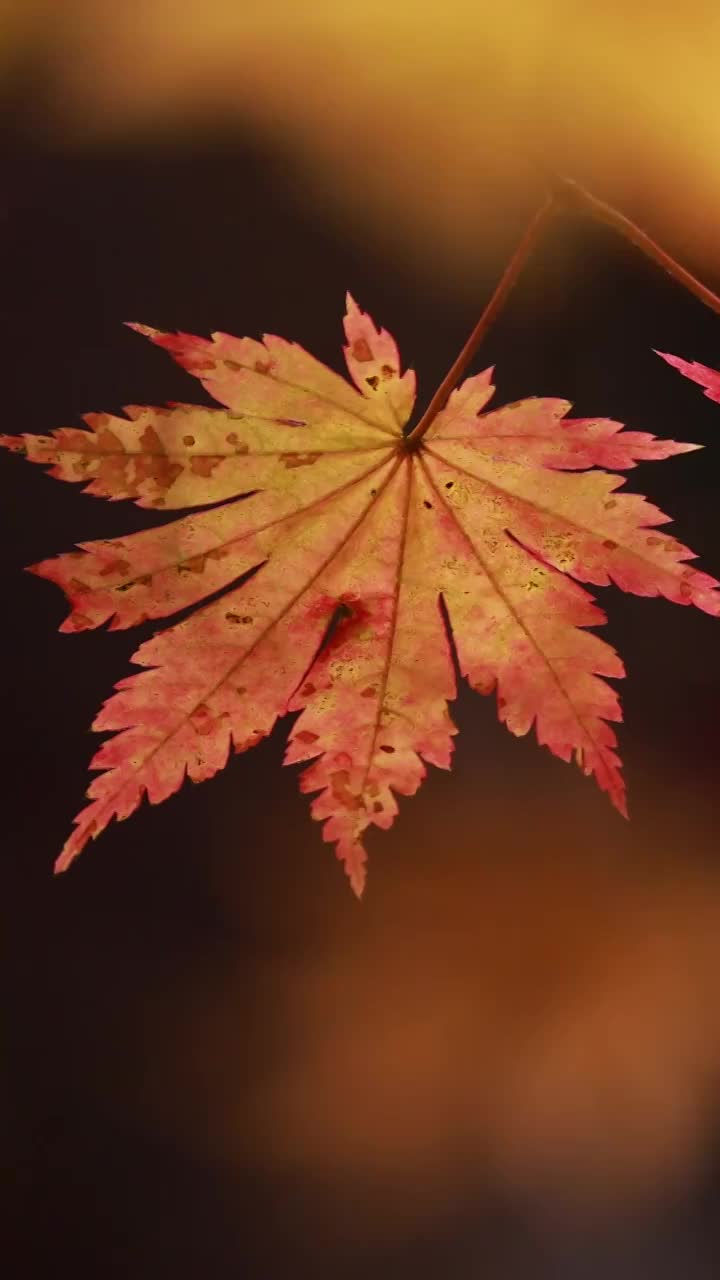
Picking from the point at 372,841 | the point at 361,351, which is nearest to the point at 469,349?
the point at 361,351

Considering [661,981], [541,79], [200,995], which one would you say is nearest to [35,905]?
[200,995]

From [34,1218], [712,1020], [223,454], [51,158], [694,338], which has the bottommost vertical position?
[34,1218]

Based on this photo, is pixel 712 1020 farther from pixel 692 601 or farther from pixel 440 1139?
pixel 692 601

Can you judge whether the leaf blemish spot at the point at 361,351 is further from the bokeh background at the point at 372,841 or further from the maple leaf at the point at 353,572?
the bokeh background at the point at 372,841

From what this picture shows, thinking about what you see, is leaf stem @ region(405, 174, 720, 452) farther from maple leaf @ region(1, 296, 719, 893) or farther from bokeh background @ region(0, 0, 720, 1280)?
bokeh background @ region(0, 0, 720, 1280)

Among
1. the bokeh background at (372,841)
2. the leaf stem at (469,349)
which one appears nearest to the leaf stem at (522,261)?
the leaf stem at (469,349)

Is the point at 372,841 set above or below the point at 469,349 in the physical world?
below

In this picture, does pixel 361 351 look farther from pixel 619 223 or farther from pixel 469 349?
pixel 619 223
